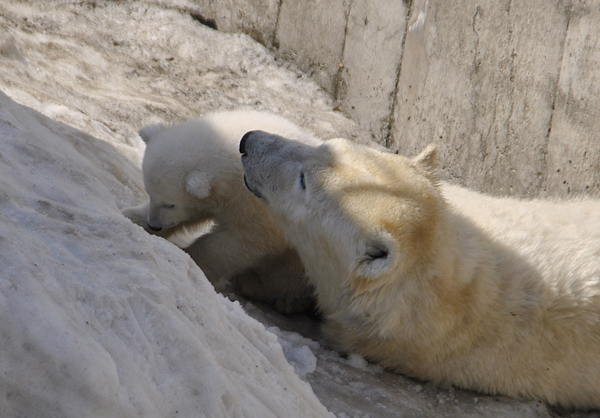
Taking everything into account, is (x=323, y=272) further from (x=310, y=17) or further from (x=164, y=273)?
(x=310, y=17)

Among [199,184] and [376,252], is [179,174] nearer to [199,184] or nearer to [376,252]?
[199,184]

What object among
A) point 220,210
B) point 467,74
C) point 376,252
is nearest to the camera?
point 376,252

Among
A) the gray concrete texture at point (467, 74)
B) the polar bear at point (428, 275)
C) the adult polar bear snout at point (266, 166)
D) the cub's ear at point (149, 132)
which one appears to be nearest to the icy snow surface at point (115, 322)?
the polar bear at point (428, 275)

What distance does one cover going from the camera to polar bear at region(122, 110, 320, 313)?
11.7 ft

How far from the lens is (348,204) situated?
3.07 m

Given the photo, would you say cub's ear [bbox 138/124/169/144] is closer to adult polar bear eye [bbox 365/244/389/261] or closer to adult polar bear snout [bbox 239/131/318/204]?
adult polar bear snout [bbox 239/131/318/204]

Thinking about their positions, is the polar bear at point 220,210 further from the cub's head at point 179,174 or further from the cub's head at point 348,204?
the cub's head at point 348,204

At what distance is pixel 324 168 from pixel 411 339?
0.97 metres

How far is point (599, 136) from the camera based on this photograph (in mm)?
4816

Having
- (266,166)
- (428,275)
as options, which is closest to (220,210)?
(266,166)

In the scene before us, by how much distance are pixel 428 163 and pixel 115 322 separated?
221 centimetres

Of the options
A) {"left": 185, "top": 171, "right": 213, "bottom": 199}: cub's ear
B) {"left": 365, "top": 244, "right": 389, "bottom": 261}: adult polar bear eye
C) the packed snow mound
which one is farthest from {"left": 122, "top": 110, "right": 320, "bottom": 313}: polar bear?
the packed snow mound

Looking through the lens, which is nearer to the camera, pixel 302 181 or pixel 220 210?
pixel 302 181

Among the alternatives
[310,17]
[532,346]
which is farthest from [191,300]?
[310,17]
